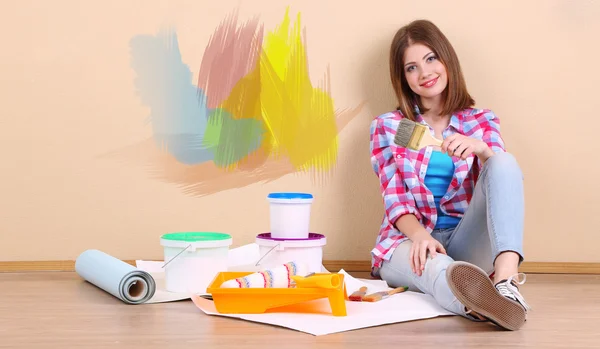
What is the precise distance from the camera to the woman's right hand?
1719mm

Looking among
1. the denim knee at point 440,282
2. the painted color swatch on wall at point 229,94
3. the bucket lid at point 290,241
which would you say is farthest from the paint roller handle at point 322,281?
the painted color swatch on wall at point 229,94

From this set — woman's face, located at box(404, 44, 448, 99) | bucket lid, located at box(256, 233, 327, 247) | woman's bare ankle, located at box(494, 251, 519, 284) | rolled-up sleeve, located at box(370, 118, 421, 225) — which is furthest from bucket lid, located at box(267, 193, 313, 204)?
woman's bare ankle, located at box(494, 251, 519, 284)

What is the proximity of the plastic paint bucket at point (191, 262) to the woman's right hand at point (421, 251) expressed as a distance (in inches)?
19.0

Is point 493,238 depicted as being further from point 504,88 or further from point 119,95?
point 119,95

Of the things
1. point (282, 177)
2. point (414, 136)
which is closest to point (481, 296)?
point (414, 136)

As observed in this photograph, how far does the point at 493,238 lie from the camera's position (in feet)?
5.21

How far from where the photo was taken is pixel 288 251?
1914mm

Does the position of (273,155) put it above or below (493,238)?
above

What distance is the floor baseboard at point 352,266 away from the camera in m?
2.21

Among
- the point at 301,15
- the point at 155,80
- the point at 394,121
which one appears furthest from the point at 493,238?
the point at 155,80

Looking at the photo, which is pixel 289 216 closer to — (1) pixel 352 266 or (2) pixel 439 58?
(1) pixel 352 266

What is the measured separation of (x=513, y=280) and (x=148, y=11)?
Result: 4.54 feet

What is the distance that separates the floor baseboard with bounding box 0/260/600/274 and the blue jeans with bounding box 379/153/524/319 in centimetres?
35

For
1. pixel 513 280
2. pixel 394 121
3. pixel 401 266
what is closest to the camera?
pixel 513 280
